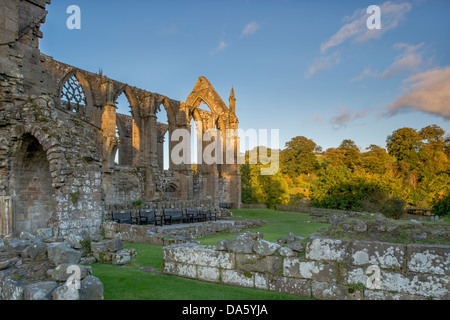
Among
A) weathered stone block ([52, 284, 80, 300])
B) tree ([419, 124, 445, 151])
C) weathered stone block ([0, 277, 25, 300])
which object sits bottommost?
weathered stone block ([0, 277, 25, 300])

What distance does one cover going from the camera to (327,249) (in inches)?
167

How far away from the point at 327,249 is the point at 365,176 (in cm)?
2686

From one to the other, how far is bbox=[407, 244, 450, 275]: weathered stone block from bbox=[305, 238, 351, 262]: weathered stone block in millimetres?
738

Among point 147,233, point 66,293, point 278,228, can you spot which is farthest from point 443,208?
point 66,293

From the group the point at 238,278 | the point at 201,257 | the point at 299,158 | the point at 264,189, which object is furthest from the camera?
the point at 299,158

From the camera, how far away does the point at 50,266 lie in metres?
4.85

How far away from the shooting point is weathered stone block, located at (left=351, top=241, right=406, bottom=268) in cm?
382

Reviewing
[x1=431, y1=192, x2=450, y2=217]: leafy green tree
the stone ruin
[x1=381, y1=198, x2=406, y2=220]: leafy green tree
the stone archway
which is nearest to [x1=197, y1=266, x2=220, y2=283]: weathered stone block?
the stone ruin

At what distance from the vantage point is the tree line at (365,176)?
27219mm

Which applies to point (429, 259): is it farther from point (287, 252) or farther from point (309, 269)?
point (287, 252)

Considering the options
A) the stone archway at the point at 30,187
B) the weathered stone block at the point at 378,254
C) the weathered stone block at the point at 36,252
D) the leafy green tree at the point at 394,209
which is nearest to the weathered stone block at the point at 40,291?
the weathered stone block at the point at 36,252

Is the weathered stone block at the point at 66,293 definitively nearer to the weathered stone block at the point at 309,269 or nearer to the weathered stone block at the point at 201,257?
the weathered stone block at the point at 201,257

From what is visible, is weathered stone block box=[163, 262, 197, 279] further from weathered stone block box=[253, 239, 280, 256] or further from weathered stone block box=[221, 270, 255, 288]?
weathered stone block box=[253, 239, 280, 256]

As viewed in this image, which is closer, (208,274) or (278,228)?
(208,274)
